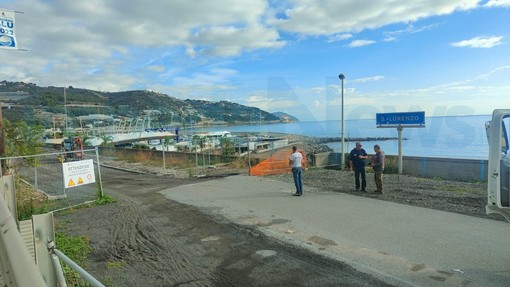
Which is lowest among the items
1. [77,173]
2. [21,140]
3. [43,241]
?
[77,173]

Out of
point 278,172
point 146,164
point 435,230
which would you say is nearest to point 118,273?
point 435,230

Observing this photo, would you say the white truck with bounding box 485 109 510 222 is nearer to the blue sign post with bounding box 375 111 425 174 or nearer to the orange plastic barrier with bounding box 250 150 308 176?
the blue sign post with bounding box 375 111 425 174

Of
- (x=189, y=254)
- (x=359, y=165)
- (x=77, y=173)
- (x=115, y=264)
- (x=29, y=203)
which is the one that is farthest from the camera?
(x=359, y=165)

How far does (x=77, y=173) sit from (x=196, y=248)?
6.73 meters

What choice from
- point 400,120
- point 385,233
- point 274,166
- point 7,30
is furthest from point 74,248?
point 400,120

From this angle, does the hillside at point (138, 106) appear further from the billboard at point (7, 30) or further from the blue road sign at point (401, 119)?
the billboard at point (7, 30)

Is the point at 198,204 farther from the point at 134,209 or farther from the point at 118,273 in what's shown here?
the point at 118,273

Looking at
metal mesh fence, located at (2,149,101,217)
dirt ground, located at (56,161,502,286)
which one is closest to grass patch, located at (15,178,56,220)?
metal mesh fence, located at (2,149,101,217)

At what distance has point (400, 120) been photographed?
57.7ft

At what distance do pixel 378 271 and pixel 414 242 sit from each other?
1.76 metres

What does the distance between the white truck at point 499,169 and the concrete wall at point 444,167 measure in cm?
1375

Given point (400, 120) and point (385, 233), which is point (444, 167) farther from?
point (385, 233)

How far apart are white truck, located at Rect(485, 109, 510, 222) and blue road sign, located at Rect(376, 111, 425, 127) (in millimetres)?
12086

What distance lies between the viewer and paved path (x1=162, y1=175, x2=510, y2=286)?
5.55 meters
